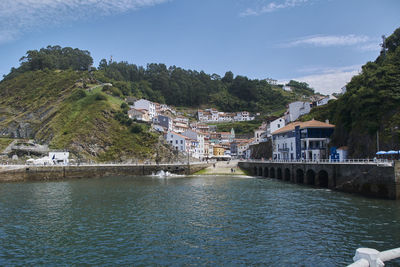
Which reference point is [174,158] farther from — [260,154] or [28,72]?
[28,72]

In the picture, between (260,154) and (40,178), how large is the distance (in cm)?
6233

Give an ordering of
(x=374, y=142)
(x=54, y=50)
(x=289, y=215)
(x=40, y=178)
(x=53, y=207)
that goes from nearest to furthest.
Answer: (x=289, y=215), (x=53, y=207), (x=374, y=142), (x=40, y=178), (x=54, y=50)

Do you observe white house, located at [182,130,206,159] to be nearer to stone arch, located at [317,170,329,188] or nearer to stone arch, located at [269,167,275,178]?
stone arch, located at [269,167,275,178]

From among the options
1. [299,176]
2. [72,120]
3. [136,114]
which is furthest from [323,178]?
[72,120]

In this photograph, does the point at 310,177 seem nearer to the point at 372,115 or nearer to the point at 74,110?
the point at 372,115

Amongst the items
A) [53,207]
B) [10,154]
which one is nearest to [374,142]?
[53,207]

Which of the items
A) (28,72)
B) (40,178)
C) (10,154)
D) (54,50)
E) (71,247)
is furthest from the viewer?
(54,50)

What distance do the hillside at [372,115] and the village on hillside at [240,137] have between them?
148 inches

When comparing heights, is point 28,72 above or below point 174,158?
above

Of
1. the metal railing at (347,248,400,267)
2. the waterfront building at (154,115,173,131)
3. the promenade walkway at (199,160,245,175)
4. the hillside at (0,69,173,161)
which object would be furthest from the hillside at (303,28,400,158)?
the waterfront building at (154,115,173,131)

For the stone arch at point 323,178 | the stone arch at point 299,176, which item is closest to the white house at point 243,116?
the stone arch at point 299,176

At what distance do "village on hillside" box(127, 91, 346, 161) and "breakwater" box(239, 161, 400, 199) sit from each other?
18.3ft

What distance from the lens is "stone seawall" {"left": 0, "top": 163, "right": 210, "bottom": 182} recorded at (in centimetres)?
7206

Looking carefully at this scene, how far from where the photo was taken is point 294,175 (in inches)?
2333
